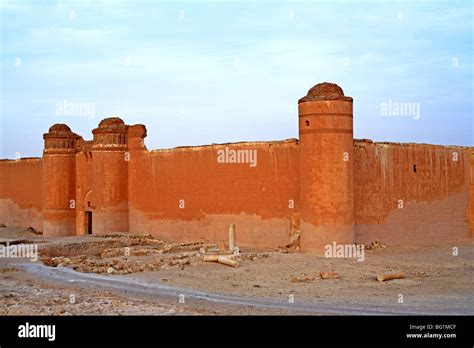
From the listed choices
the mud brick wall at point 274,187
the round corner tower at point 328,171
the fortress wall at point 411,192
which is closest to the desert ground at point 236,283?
the fortress wall at point 411,192

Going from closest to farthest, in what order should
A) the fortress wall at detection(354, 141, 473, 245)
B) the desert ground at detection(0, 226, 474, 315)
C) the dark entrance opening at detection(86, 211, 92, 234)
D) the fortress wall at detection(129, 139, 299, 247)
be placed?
the desert ground at detection(0, 226, 474, 315) < the fortress wall at detection(354, 141, 473, 245) < the fortress wall at detection(129, 139, 299, 247) < the dark entrance opening at detection(86, 211, 92, 234)

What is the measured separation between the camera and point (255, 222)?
2227 centimetres

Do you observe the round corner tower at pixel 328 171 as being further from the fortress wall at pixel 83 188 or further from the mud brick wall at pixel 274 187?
the fortress wall at pixel 83 188

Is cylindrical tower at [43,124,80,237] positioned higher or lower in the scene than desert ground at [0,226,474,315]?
higher

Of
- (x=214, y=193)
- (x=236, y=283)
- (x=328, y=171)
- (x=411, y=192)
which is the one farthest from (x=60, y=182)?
(x=236, y=283)

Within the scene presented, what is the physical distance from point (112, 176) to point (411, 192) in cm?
1212

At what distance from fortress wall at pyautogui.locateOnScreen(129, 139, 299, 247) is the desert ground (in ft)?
3.43

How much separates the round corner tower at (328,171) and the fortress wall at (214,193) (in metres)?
1.25

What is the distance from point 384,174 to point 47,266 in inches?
439

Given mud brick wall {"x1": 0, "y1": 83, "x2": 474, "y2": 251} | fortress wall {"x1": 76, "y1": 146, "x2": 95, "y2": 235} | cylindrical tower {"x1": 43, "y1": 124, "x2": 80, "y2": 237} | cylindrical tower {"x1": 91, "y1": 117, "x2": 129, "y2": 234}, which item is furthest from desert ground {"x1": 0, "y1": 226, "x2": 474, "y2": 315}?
cylindrical tower {"x1": 43, "y1": 124, "x2": 80, "y2": 237}

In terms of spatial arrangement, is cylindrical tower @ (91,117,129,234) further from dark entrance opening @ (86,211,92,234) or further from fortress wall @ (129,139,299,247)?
dark entrance opening @ (86,211,92,234)

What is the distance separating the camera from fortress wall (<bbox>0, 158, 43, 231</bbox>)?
109ft

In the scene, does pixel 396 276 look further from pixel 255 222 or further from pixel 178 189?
pixel 178 189
